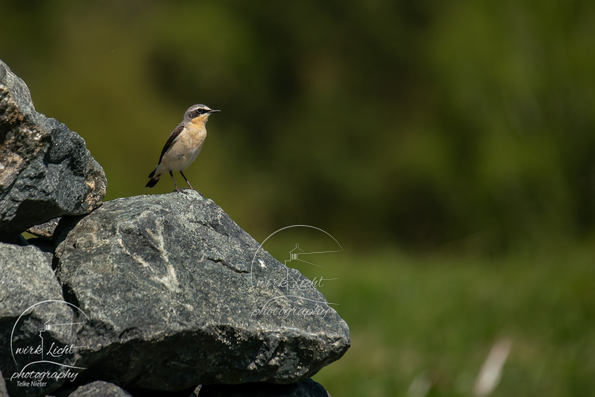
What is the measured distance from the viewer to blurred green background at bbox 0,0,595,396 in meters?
12.9

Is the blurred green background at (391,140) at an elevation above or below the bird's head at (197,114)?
below

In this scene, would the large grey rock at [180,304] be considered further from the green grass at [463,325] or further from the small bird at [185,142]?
the green grass at [463,325]

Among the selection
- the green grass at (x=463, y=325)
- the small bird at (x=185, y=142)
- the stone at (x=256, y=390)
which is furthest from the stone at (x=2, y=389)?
the green grass at (x=463, y=325)

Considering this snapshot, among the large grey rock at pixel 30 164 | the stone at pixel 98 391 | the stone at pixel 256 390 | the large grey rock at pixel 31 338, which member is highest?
the large grey rock at pixel 30 164

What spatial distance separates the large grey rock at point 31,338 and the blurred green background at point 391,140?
302 inches

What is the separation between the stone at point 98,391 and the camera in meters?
3.58

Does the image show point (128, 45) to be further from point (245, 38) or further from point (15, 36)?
point (245, 38)

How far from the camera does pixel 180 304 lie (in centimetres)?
384

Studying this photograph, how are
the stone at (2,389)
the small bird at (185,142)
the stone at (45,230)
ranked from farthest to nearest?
the small bird at (185,142) < the stone at (45,230) < the stone at (2,389)

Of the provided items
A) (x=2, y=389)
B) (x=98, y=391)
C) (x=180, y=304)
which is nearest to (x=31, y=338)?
(x=2, y=389)

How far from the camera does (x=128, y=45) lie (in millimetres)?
26734

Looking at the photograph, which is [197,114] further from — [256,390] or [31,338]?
[31,338]

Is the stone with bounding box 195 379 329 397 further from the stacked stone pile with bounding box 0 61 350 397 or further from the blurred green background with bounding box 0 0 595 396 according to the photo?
the blurred green background with bounding box 0 0 595 396

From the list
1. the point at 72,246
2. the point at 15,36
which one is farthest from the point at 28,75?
the point at 72,246
